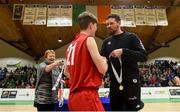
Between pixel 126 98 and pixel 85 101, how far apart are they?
903mm

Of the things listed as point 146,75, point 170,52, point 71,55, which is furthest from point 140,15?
point 170,52

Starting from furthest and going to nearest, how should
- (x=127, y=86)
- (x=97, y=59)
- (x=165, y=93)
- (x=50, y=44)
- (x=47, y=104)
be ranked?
(x=50, y=44), (x=165, y=93), (x=47, y=104), (x=127, y=86), (x=97, y=59)

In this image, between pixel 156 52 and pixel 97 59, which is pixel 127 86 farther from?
pixel 156 52

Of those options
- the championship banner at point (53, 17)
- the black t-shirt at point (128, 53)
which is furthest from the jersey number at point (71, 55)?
the championship banner at point (53, 17)

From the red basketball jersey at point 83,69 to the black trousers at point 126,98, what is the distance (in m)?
0.75

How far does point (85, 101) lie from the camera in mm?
2770

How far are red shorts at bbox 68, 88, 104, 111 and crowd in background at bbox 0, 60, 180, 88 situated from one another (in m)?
14.2

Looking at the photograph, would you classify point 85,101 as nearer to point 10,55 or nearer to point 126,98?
point 126,98

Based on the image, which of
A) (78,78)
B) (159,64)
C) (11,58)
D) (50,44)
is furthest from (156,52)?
(78,78)

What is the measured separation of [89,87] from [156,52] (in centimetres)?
2162

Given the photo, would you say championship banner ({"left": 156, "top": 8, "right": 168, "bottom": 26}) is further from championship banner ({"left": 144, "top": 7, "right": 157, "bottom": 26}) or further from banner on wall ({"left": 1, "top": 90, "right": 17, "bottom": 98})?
banner on wall ({"left": 1, "top": 90, "right": 17, "bottom": 98})

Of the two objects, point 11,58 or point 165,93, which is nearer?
point 165,93

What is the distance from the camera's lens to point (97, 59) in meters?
2.75

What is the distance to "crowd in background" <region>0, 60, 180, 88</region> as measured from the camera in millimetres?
17856
